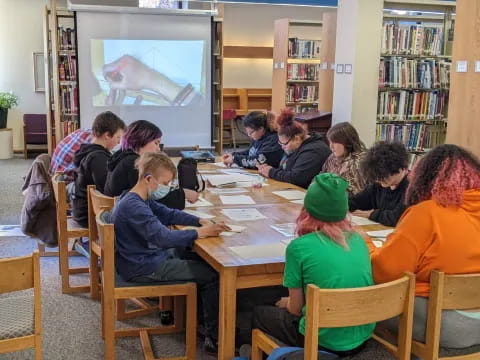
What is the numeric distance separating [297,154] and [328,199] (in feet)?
7.69

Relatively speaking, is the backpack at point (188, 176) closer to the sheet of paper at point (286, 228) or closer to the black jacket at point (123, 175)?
the black jacket at point (123, 175)

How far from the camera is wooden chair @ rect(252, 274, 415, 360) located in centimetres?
177

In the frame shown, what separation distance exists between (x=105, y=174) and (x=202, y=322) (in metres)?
1.23

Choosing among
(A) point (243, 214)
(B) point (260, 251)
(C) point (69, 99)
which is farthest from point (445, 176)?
(C) point (69, 99)

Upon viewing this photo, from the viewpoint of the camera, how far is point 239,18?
38.0 feet

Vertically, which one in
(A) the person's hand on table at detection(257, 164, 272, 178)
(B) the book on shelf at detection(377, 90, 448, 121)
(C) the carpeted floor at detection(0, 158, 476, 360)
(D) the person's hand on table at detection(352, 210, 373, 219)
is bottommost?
(C) the carpeted floor at detection(0, 158, 476, 360)

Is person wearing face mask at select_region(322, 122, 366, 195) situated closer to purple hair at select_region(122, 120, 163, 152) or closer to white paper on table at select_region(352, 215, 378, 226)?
white paper on table at select_region(352, 215, 378, 226)

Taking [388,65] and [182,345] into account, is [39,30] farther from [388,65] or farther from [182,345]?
[182,345]

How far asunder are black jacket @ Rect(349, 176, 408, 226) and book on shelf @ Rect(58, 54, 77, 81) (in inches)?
210

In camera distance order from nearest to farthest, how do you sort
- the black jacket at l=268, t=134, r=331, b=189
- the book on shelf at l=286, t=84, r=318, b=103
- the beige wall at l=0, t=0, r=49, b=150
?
the black jacket at l=268, t=134, r=331, b=189, the book on shelf at l=286, t=84, r=318, b=103, the beige wall at l=0, t=0, r=49, b=150

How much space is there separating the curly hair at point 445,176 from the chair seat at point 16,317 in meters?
1.55

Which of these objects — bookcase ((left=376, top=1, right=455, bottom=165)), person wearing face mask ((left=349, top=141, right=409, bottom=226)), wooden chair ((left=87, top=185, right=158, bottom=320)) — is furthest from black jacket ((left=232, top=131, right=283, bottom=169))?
bookcase ((left=376, top=1, right=455, bottom=165))

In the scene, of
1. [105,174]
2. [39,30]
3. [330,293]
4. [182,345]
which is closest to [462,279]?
[330,293]

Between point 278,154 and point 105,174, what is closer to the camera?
point 105,174
